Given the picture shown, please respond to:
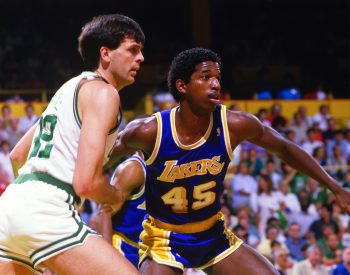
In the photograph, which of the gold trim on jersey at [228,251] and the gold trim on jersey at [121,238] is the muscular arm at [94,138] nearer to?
the gold trim on jersey at [228,251]

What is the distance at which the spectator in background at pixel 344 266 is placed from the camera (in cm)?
903

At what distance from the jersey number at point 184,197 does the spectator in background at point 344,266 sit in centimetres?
487

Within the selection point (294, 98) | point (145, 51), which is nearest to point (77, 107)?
point (294, 98)

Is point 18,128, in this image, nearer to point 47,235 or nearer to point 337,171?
point 337,171

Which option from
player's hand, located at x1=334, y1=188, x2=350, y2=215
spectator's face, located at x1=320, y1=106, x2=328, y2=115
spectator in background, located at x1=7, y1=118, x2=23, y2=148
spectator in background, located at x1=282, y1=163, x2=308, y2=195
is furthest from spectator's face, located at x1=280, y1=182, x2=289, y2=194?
player's hand, located at x1=334, y1=188, x2=350, y2=215

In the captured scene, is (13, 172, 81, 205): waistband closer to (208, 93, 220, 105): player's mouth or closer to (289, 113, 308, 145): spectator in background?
(208, 93, 220, 105): player's mouth

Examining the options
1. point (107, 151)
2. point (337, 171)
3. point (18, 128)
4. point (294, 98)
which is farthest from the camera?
point (294, 98)

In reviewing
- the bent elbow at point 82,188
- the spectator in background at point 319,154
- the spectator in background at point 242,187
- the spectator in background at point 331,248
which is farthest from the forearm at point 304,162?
the spectator in background at point 319,154

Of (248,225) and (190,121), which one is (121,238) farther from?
(248,225)

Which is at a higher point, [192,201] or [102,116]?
[102,116]

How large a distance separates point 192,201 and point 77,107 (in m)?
1.48

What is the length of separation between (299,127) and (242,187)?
2842 millimetres

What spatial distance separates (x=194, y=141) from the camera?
4695 mm

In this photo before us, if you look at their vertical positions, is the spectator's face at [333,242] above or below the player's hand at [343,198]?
below
